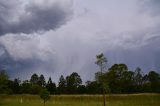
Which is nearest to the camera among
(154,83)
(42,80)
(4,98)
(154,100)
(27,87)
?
(154,100)

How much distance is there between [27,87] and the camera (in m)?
146

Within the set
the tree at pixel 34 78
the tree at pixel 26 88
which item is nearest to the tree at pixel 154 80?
the tree at pixel 26 88

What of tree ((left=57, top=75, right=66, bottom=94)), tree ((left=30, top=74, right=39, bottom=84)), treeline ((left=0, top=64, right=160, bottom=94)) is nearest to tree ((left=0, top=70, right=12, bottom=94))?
treeline ((left=0, top=64, right=160, bottom=94))

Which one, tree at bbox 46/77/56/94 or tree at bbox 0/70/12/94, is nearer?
tree at bbox 0/70/12/94

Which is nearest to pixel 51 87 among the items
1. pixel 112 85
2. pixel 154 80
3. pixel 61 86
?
pixel 61 86

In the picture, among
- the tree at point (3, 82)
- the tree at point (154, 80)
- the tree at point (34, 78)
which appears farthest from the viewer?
the tree at point (34, 78)

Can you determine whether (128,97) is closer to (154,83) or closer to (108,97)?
(108,97)

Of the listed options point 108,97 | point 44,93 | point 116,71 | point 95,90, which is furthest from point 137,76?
point 44,93

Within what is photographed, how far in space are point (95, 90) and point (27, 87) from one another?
36.0 m

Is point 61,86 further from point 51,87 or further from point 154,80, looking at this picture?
point 154,80

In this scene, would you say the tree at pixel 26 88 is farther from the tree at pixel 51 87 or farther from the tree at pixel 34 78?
the tree at pixel 34 78

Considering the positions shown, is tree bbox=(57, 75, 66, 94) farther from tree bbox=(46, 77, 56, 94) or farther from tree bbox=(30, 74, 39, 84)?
tree bbox=(30, 74, 39, 84)

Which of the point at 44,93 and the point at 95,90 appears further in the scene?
the point at 95,90

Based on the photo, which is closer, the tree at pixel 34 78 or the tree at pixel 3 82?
the tree at pixel 3 82
